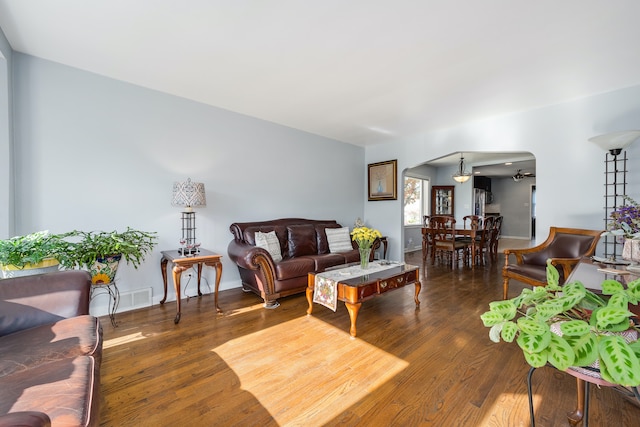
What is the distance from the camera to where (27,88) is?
98.8 inches

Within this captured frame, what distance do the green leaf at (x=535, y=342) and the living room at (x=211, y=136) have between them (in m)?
2.15

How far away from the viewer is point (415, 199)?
25.0 feet

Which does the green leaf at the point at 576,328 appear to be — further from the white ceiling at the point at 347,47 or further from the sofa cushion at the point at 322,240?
the sofa cushion at the point at 322,240

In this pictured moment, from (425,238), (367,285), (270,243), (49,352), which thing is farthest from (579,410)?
(425,238)

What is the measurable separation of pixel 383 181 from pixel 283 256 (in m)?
2.67

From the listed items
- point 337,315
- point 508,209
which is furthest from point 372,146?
point 508,209

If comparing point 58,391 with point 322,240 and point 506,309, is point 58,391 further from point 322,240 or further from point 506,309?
point 322,240

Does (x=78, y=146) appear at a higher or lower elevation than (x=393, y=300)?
higher

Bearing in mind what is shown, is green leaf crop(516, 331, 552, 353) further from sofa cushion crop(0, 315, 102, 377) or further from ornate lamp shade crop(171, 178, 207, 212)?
ornate lamp shade crop(171, 178, 207, 212)

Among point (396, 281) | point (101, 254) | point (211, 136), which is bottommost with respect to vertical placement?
point (396, 281)

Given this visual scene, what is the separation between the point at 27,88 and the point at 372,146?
4.95m

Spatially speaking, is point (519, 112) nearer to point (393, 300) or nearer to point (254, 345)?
point (393, 300)

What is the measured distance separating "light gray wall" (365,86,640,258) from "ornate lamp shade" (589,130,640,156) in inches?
15.6

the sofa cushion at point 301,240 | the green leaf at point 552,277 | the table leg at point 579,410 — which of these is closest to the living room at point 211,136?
the sofa cushion at point 301,240
